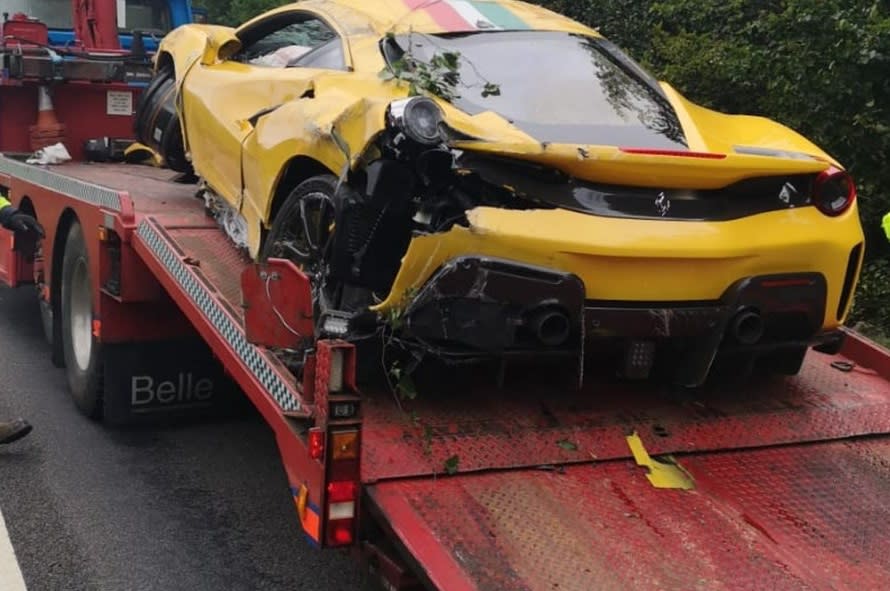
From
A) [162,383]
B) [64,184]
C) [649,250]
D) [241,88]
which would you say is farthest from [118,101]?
[649,250]

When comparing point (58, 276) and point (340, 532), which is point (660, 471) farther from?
point (58, 276)

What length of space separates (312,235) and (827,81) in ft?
17.9

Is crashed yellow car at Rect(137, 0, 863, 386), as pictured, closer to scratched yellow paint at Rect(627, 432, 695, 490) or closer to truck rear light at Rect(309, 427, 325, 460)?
scratched yellow paint at Rect(627, 432, 695, 490)

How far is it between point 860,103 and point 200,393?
5.51 meters

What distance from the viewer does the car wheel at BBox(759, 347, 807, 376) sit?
4141mm

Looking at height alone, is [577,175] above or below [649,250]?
above

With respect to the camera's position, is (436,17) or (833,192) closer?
(833,192)

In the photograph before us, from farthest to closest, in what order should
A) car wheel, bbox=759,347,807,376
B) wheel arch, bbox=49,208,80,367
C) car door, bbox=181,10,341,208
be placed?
wheel arch, bbox=49,208,80,367
car door, bbox=181,10,341,208
car wheel, bbox=759,347,807,376

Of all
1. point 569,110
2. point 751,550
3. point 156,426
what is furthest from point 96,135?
point 751,550

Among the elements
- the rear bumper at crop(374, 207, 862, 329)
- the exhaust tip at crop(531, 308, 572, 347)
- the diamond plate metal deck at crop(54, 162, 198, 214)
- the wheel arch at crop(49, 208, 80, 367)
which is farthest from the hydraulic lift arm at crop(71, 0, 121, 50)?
the exhaust tip at crop(531, 308, 572, 347)

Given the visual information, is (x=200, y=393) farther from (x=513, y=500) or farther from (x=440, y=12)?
(x=513, y=500)

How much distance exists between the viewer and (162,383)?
571cm

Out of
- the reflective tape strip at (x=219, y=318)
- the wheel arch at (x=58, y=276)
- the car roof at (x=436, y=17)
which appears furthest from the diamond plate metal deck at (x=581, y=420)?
the wheel arch at (x=58, y=276)

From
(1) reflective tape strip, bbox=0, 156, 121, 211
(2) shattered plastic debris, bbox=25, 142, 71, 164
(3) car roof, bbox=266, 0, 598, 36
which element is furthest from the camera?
(2) shattered plastic debris, bbox=25, 142, 71, 164
